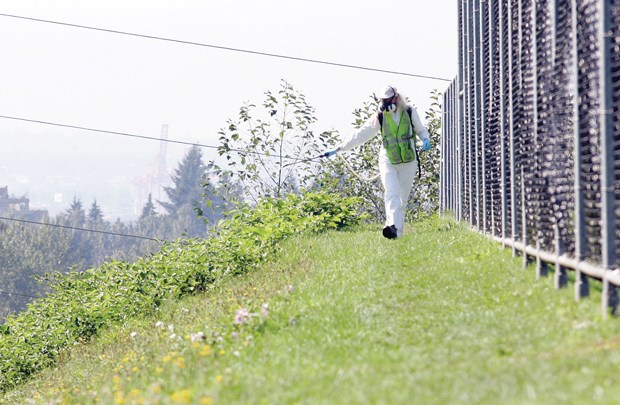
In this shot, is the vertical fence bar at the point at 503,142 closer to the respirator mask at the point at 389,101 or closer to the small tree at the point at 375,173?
the respirator mask at the point at 389,101

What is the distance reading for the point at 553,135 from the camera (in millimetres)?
8711

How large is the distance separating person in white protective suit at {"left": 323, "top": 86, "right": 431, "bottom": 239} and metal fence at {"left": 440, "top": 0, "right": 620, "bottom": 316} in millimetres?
818

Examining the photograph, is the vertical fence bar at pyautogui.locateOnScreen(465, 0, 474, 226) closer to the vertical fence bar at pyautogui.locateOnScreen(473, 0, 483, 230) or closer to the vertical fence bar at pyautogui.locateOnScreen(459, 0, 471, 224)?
the vertical fence bar at pyautogui.locateOnScreen(459, 0, 471, 224)

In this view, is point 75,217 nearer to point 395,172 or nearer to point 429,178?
point 429,178

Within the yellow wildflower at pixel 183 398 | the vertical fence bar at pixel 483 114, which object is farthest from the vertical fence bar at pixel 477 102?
the yellow wildflower at pixel 183 398

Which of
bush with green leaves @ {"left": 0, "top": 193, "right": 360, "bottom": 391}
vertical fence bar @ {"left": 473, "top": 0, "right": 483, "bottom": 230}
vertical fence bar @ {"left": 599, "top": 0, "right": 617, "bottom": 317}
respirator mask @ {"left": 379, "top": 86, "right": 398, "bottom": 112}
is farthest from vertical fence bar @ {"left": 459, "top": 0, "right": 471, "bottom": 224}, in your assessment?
vertical fence bar @ {"left": 599, "top": 0, "right": 617, "bottom": 317}

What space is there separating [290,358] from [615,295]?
6.77ft

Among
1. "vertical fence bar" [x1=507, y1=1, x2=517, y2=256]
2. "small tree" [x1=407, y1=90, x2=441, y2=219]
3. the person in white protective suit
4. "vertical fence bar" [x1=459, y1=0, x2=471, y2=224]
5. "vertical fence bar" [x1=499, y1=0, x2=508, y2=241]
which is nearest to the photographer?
"vertical fence bar" [x1=507, y1=1, x2=517, y2=256]

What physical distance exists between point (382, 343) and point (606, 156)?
6.00 feet

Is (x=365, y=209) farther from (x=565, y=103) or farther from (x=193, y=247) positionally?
(x=565, y=103)

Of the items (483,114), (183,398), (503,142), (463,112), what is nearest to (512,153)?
(503,142)

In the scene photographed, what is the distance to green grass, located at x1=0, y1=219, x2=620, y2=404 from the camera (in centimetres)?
564

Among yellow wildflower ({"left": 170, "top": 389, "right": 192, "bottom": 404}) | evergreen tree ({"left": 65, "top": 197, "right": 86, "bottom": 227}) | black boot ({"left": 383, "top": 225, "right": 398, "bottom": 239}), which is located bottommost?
yellow wildflower ({"left": 170, "top": 389, "right": 192, "bottom": 404})

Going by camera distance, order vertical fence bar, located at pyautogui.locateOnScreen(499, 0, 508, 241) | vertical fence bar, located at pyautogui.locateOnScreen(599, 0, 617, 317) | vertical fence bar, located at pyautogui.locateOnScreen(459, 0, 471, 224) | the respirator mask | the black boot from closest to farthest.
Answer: vertical fence bar, located at pyautogui.locateOnScreen(599, 0, 617, 317), vertical fence bar, located at pyautogui.locateOnScreen(499, 0, 508, 241), the black boot, the respirator mask, vertical fence bar, located at pyautogui.locateOnScreen(459, 0, 471, 224)
